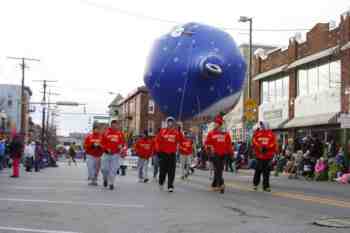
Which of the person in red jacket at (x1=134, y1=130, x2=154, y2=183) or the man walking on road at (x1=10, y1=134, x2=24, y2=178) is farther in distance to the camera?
the man walking on road at (x1=10, y1=134, x2=24, y2=178)

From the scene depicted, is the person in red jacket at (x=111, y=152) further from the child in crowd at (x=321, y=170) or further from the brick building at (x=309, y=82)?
the brick building at (x=309, y=82)

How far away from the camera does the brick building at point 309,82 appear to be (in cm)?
2969

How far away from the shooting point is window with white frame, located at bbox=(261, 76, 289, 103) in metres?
37.8

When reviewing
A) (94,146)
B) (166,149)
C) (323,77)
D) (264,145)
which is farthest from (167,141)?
(323,77)

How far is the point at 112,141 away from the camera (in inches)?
559

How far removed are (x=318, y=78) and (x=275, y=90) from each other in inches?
267

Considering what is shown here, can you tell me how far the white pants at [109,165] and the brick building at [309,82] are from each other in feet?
56.2

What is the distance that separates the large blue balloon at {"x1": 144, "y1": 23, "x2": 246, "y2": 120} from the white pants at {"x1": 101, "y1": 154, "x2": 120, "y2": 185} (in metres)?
5.79

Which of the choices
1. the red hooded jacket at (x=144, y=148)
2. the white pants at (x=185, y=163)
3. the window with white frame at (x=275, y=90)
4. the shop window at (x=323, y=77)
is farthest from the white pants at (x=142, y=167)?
the window with white frame at (x=275, y=90)

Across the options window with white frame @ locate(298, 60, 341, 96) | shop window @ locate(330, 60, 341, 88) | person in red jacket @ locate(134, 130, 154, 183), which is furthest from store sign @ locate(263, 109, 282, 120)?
person in red jacket @ locate(134, 130, 154, 183)

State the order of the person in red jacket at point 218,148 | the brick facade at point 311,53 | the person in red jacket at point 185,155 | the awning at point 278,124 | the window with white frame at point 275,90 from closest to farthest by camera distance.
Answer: the person in red jacket at point 218,148, the person in red jacket at point 185,155, the brick facade at point 311,53, the awning at point 278,124, the window with white frame at point 275,90

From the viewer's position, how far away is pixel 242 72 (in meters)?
20.8

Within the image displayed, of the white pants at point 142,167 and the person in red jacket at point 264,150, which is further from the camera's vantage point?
the white pants at point 142,167

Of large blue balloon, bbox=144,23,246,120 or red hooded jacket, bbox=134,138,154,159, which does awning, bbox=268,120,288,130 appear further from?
red hooded jacket, bbox=134,138,154,159
